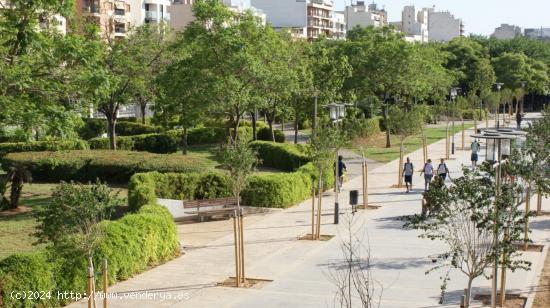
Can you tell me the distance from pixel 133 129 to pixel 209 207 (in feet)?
86.0

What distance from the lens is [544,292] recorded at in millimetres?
16094

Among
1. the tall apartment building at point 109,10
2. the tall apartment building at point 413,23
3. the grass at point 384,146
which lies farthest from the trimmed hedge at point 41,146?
the tall apartment building at point 413,23

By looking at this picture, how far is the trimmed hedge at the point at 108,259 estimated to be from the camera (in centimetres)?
1410

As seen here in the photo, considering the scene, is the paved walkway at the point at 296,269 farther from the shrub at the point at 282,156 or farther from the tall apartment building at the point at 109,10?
the tall apartment building at the point at 109,10

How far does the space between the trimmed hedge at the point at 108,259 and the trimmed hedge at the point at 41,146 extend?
18860 millimetres

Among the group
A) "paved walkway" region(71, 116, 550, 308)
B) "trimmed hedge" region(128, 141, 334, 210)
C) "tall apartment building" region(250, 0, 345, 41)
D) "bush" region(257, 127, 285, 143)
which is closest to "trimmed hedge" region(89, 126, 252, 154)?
"bush" region(257, 127, 285, 143)

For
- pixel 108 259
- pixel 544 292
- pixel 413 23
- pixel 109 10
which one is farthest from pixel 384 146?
pixel 413 23

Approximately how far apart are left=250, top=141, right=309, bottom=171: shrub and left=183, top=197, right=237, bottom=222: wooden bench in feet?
35.6

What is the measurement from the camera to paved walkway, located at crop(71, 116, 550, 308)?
15633 millimetres

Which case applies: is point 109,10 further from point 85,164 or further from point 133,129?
point 85,164

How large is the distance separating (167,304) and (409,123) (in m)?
22.1

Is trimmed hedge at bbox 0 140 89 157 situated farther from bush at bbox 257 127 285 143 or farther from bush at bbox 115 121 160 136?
bush at bbox 257 127 285 143

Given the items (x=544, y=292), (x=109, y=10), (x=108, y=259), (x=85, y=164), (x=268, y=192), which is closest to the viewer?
(x=544, y=292)

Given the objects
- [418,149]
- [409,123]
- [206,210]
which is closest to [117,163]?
[206,210]
